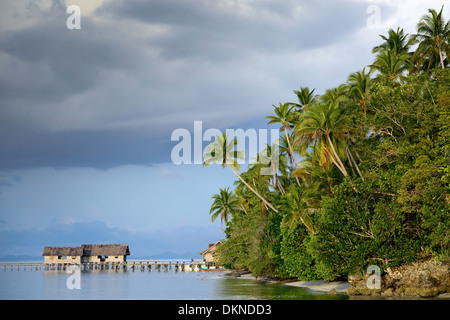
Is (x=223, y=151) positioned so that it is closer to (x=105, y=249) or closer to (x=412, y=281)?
(x=412, y=281)

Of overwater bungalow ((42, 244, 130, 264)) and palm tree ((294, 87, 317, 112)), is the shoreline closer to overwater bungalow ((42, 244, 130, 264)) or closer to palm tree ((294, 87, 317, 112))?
palm tree ((294, 87, 317, 112))

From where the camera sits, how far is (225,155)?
45906 millimetres

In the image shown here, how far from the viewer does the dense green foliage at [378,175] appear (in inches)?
966

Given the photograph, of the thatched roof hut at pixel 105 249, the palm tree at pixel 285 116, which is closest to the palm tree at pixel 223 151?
the palm tree at pixel 285 116

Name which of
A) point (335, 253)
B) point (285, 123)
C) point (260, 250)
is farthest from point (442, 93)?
point (260, 250)

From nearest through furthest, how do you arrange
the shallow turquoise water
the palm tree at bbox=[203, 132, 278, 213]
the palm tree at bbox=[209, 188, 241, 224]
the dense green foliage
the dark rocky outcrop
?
the dense green foliage
the dark rocky outcrop
the shallow turquoise water
the palm tree at bbox=[203, 132, 278, 213]
the palm tree at bbox=[209, 188, 241, 224]

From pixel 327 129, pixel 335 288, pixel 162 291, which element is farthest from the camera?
pixel 162 291

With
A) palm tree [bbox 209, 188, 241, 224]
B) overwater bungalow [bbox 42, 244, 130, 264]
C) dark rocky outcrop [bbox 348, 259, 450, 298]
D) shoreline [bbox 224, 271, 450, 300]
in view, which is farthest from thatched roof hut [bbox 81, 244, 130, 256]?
dark rocky outcrop [bbox 348, 259, 450, 298]

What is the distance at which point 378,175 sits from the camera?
27219 mm

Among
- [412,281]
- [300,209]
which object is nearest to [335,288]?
[300,209]

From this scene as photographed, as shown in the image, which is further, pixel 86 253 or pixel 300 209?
pixel 86 253

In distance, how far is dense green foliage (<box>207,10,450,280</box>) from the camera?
80.5 ft

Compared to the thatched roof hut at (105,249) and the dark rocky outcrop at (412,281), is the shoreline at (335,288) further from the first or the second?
the thatched roof hut at (105,249)

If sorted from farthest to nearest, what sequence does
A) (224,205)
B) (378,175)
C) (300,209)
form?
(224,205) < (300,209) < (378,175)
